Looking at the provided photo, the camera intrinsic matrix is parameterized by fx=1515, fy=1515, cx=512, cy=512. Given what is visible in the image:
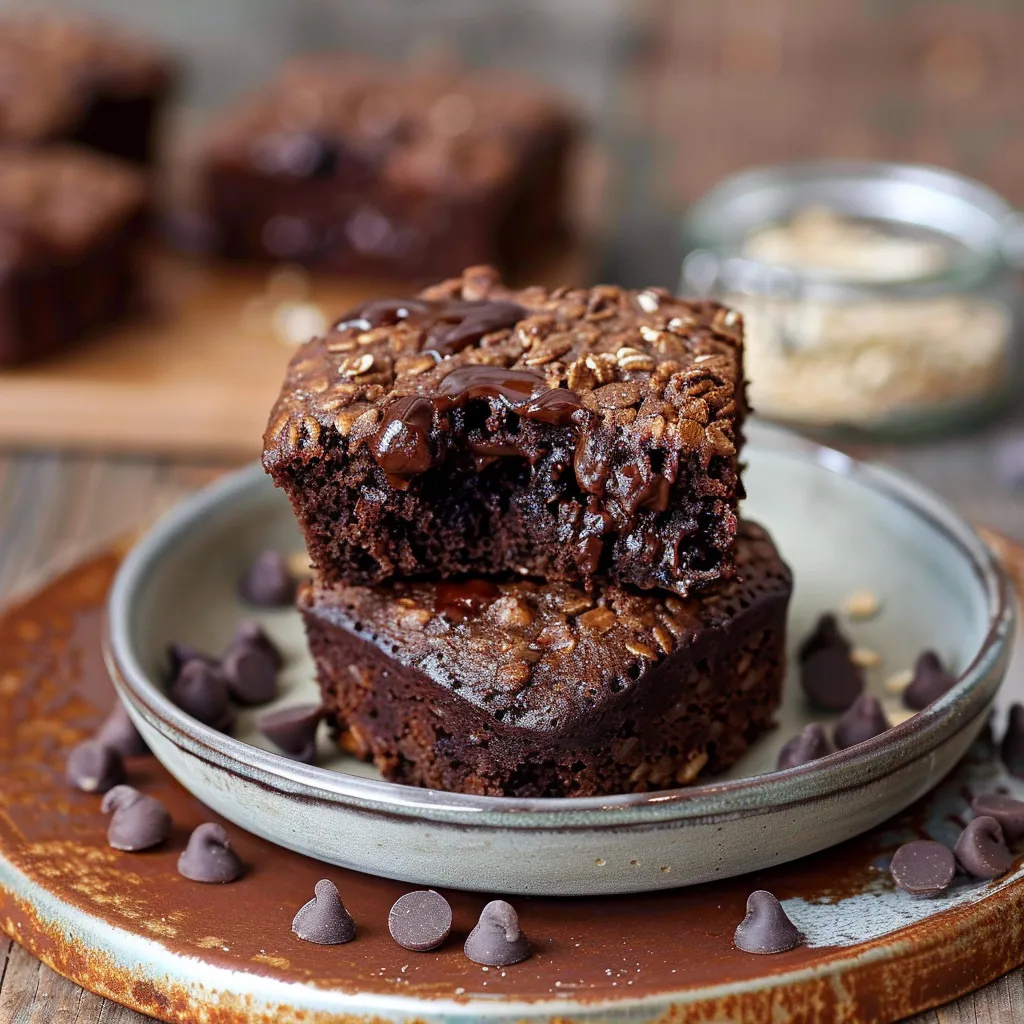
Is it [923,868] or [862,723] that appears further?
[862,723]

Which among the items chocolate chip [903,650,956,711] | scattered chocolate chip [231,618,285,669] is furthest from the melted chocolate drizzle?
chocolate chip [903,650,956,711]

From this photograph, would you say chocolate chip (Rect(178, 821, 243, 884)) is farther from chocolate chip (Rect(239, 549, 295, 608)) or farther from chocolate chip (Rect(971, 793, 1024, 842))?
chocolate chip (Rect(971, 793, 1024, 842))

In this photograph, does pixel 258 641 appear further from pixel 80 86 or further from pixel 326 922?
pixel 80 86

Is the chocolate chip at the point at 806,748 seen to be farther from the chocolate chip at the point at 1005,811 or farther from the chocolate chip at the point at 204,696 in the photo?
the chocolate chip at the point at 204,696

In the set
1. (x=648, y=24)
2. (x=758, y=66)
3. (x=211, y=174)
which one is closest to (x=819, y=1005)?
(x=211, y=174)

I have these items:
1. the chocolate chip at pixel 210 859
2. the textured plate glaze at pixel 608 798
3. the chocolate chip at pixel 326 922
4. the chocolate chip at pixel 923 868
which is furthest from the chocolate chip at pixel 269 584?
the chocolate chip at pixel 923 868

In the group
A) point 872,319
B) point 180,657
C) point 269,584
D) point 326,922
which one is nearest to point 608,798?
point 326,922

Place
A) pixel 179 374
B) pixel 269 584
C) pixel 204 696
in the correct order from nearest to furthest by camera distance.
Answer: pixel 204 696 → pixel 269 584 → pixel 179 374
